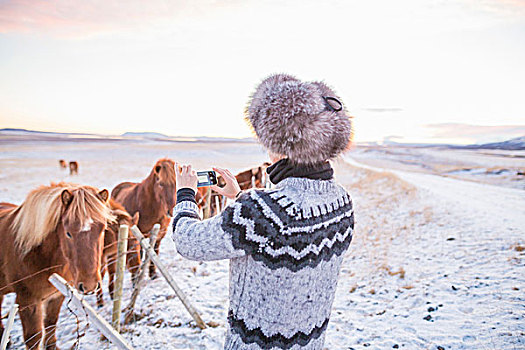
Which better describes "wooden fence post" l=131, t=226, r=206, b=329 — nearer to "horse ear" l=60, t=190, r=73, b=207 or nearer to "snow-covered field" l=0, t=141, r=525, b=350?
"snow-covered field" l=0, t=141, r=525, b=350

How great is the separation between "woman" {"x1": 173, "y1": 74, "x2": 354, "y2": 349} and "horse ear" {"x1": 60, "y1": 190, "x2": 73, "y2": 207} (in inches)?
73.8

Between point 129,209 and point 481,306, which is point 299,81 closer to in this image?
point 481,306

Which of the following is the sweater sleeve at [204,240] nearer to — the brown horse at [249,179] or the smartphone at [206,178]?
the smartphone at [206,178]

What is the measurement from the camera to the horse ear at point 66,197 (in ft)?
9.09

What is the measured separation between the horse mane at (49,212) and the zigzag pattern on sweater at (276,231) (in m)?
2.15

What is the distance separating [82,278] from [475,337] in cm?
402

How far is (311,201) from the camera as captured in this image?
1318mm

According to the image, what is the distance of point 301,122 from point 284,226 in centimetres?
45

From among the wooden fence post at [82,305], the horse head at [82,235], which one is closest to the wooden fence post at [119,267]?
the horse head at [82,235]

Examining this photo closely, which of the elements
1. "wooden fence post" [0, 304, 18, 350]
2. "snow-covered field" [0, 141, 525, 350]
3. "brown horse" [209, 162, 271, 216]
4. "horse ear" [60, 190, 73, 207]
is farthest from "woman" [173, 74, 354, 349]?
"brown horse" [209, 162, 271, 216]

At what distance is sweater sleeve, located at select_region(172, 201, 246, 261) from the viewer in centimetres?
122

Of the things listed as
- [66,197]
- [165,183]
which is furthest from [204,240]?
[165,183]

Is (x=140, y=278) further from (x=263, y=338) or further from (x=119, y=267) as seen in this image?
(x=263, y=338)

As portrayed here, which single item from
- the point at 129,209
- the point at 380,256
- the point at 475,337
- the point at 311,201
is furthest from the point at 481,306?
the point at 129,209
